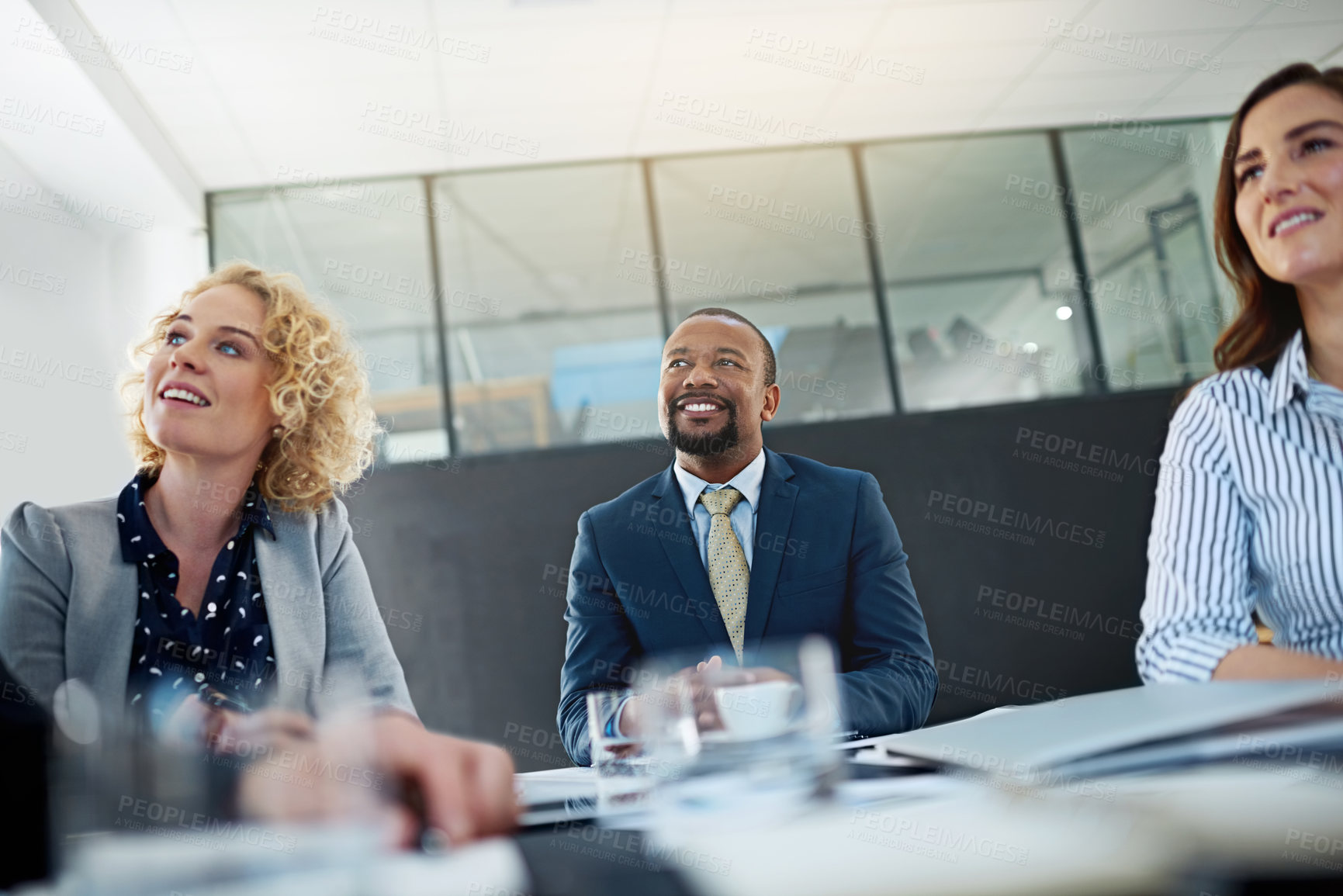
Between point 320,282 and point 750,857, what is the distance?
173 inches

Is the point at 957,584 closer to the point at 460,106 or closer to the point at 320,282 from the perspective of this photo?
the point at 460,106

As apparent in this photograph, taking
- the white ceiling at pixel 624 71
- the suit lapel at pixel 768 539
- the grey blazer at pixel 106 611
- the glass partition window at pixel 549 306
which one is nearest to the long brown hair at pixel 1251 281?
the suit lapel at pixel 768 539

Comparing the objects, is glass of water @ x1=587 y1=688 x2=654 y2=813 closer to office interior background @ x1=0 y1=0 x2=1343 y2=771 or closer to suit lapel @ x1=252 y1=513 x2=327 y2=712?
suit lapel @ x1=252 y1=513 x2=327 y2=712

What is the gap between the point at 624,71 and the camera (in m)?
3.63

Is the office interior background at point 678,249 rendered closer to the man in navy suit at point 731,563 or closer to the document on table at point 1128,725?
the man in navy suit at point 731,563

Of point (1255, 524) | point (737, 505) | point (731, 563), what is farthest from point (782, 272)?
point (1255, 524)

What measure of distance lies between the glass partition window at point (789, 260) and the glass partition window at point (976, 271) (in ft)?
0.58

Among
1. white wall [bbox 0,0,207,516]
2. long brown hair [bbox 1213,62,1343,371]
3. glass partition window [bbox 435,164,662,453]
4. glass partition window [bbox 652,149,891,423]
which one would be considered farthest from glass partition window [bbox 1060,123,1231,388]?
white wall [bbox 0,0,207,516]

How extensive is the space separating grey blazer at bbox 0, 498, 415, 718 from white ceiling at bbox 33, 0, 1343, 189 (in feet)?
7.38

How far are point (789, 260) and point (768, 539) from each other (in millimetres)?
2860

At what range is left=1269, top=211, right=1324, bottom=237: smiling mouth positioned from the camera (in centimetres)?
137

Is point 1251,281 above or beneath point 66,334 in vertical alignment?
beneath

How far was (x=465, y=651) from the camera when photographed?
3797mm

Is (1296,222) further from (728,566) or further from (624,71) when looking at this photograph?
(624,71)
